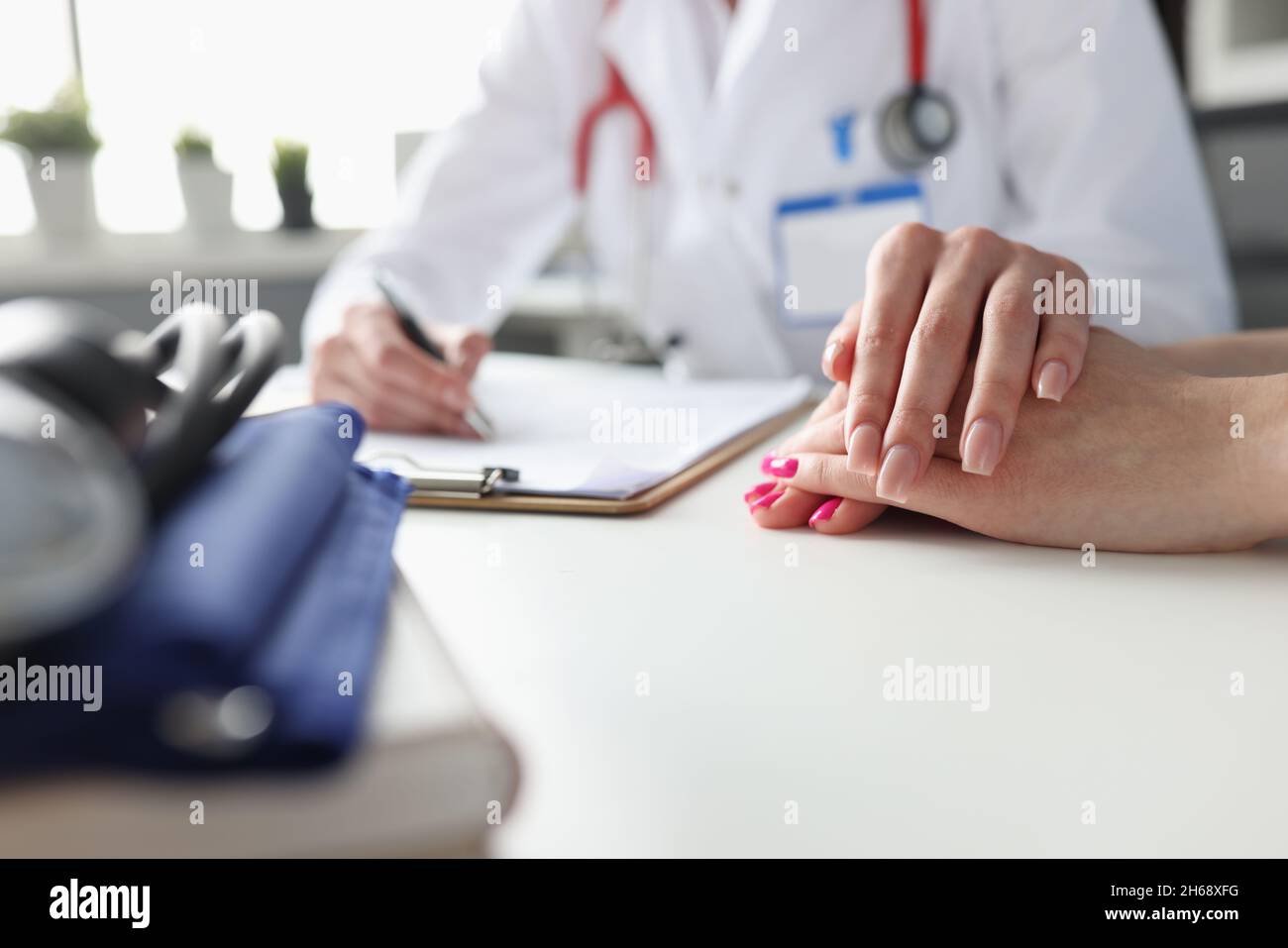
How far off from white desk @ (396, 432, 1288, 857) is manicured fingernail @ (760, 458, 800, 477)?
39 mm

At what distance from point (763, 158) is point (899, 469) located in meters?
0.70

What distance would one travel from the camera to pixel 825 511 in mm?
508

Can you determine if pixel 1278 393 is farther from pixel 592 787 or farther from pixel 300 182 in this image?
pixel 300 182

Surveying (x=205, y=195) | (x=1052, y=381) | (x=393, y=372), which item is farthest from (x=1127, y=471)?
(x=205, y=195)

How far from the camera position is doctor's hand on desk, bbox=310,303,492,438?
74 cm

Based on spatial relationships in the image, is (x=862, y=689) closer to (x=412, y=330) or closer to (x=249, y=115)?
(x=412, y=330)

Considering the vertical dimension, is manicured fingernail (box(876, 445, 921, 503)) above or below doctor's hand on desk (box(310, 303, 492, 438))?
below

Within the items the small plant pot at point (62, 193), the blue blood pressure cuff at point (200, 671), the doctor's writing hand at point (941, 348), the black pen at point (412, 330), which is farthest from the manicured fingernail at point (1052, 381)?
the small plant pot at point (62, 193)

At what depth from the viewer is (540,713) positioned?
0.31 metres

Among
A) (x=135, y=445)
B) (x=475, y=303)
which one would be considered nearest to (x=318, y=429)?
(x=135, y=445)

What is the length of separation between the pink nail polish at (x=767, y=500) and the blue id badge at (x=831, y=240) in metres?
0.52

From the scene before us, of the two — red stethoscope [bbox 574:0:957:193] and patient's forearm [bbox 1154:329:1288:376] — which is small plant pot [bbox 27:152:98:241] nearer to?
red stethoscope [bbox 574:0:957:193]

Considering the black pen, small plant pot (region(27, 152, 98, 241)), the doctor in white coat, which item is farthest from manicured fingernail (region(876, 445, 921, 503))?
small plant pot (region(27, 152, 98, 241))
